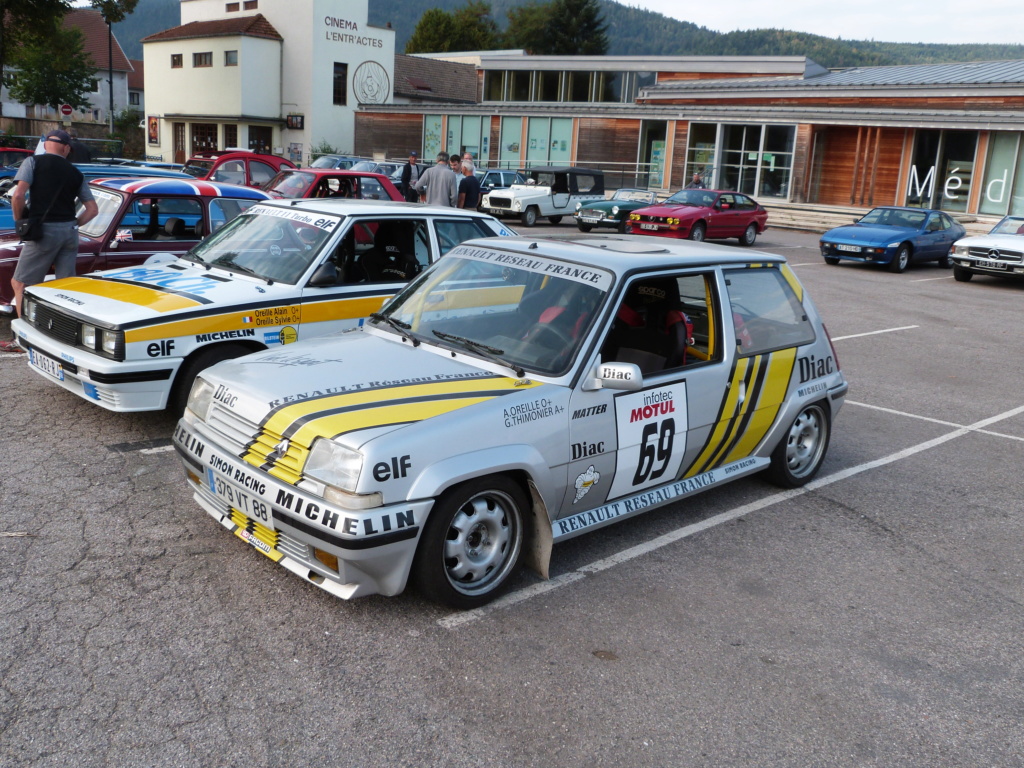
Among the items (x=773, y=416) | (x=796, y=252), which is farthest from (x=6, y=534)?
(x=796, y=252)

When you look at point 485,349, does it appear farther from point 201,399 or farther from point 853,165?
point 853,165

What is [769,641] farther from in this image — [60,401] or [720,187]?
[720,187]

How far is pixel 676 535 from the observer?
5.16m

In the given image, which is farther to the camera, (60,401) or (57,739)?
(60,401)

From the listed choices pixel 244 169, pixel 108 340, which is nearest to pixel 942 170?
pixel 244 169

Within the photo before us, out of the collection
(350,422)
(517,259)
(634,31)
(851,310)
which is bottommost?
(851,310)

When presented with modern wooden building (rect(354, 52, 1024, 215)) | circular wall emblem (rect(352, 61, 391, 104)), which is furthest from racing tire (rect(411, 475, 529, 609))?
circular wall emblem (rect(352, 61, 391, 104))

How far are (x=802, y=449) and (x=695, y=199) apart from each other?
18.5 meters

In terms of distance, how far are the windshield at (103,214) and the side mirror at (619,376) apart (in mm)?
5938

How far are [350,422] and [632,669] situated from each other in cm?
155

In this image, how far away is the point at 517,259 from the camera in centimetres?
507

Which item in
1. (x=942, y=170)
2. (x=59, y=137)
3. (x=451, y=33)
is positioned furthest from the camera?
(x=451, y=33)

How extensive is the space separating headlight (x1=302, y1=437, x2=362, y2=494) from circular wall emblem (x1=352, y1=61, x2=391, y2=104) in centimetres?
4890

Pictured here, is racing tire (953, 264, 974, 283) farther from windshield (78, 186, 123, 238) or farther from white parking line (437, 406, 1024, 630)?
windshield (78, 186, 123, 238)
